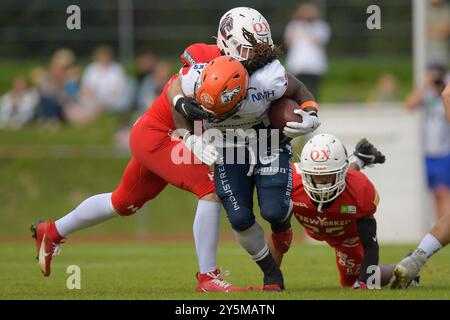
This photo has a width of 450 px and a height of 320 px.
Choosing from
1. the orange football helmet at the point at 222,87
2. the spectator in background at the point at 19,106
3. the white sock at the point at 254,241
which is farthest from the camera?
the spectator in background at the point at 19,106

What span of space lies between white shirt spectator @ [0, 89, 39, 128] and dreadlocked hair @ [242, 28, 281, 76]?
10.2 metres

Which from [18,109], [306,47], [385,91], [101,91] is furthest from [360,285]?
[18,109]

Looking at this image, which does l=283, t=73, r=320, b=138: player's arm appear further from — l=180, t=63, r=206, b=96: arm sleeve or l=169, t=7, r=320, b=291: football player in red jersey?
l=180, t=63, r=206, b=96: arm sleeve

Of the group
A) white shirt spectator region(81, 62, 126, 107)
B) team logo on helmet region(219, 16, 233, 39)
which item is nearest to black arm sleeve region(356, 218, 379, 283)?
team logo on helmet region(219, 16, 233, 39)

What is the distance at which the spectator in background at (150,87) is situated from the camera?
52.4 feet

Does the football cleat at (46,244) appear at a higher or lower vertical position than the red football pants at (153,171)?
lower

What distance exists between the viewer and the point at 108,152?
14.7m

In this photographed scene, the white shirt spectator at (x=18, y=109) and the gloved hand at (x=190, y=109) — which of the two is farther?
the white shirt spectator at (x=18, y=109)

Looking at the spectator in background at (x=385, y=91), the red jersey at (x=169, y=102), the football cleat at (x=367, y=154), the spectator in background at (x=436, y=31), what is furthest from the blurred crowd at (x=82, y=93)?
the red jersey at (x=169, y=102)

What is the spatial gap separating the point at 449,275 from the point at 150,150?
8.30ft

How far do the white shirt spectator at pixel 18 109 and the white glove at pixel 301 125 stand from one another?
1045 centimetres

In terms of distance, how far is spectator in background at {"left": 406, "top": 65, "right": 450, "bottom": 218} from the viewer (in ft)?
42.7

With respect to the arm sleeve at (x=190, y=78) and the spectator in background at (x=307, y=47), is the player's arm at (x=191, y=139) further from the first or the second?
the spectator in background at (x=307, y=47)

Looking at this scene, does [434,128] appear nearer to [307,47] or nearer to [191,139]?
[307,47]
